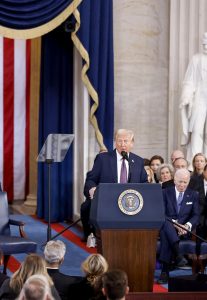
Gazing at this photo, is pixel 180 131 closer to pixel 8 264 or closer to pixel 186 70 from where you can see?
pixel 186 70

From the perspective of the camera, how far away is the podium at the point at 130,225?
6121mm

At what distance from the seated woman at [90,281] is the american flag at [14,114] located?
7.40 metres

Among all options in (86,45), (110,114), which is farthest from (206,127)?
(86,45)

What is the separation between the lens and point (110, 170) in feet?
24.2

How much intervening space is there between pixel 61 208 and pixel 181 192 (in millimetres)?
3544

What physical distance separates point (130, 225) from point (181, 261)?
2155 millimetres

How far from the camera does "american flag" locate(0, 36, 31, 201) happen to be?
39.8 feet

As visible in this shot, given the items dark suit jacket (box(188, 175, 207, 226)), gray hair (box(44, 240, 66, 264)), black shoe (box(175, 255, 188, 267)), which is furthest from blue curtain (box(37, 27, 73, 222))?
gray hair (box(44, 240, 66, 264))

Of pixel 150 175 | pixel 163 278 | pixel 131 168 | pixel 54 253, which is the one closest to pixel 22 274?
pixel 54 253

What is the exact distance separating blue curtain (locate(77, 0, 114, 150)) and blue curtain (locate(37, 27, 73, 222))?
0.63 metres

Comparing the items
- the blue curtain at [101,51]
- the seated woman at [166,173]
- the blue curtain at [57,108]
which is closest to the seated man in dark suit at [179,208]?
the seated woman at [166,173]

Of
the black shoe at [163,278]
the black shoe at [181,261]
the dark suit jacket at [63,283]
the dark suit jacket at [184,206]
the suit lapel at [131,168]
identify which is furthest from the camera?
the dark suit jacket at [184,206]

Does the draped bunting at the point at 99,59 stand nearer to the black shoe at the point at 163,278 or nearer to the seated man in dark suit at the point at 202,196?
the seated man in dark suit at the point at 202,196

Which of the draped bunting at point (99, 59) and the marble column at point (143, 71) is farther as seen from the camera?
the marble column at point (143, 71)
